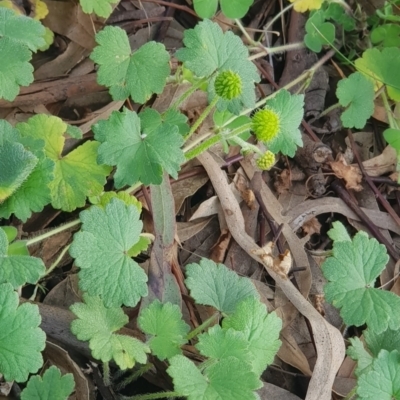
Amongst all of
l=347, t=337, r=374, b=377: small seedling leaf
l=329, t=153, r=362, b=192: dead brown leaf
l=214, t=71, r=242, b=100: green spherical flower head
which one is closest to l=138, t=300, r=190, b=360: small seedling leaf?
l=347, t=337, r=374, b=377: small seedling leaf

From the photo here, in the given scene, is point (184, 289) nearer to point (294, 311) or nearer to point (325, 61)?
point (294, 311)

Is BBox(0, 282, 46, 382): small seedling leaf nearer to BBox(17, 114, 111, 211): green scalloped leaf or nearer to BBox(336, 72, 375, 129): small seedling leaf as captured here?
BBox(17, 114, 111, 211): green scalloped leaf

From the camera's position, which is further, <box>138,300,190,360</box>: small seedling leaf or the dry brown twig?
the dry brown twig

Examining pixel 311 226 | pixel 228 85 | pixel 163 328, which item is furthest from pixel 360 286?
pixel 228 85

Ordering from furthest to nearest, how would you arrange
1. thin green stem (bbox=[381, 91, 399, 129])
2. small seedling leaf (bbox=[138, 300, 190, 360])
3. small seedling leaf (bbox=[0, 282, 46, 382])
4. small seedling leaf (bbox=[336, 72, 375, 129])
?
thin green stem (bbox=[381, 91, 399, 129]), small seedling leaf (bbox=[336, 72, 375, 129]), small seedling leaf (bbox=[138, 300, 190, 360]), small seedling leaf (bbox=[0, 282, 46, 382])

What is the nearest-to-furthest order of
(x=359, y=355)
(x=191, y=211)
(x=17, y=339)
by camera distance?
(x=17, y=339) → (x=359, y=355) → (x=191, y=211)

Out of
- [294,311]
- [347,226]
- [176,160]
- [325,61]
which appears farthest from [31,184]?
[325,61]

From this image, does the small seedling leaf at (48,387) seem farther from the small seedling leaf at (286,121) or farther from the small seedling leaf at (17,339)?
the small seedling leaf at (286,121)

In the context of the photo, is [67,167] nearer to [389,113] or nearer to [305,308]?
[305,308]
